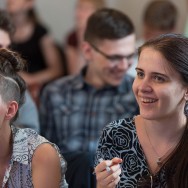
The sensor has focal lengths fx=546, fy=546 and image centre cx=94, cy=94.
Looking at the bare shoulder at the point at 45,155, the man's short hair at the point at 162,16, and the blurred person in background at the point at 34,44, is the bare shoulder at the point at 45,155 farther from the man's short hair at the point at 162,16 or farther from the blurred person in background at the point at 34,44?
the blurred person in background at the point at 34,44

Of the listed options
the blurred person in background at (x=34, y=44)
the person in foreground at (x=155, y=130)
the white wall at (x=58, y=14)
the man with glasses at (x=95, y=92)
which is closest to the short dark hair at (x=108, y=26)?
the man with glasses at (x=95, y=92)

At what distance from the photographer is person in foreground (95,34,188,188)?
162cm

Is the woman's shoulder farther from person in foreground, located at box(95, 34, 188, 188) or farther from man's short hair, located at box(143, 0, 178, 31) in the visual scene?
man's short hair, located at box(143, 0, 178, 31)

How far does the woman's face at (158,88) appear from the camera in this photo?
1621 millimetres

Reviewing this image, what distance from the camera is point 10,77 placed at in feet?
5.56

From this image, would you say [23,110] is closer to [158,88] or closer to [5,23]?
[5,23]

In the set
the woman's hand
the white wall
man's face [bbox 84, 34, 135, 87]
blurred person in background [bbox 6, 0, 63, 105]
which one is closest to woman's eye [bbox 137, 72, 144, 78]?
the woman's hand

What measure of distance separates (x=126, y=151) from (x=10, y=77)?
439 mm

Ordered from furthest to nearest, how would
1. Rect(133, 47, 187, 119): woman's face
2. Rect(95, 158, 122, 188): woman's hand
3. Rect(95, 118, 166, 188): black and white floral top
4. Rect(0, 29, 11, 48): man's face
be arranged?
1. Rect(0, 29, 11, 48): man's face
2. Rect(95, 118, 166, 188): black and white floral top
3. Rect(133, 47, 187, 119): woman's face
4. Rect(95, 158, 122, 188): woman's hand

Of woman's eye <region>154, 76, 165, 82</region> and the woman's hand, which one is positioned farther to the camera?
woman's eye <region>154, 76, 165, 82</region>

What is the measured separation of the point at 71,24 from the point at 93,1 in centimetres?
71

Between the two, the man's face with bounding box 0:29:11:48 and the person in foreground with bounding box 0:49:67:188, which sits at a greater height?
the man's face with bounding box 0:29:11:48

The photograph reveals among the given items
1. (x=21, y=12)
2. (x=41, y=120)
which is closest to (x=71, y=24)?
(x=21, y=12)

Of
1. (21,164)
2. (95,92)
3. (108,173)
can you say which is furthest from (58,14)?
(108,173)
